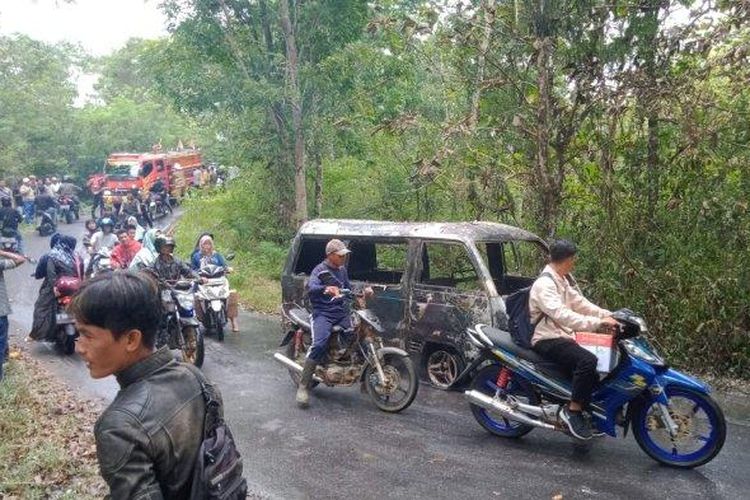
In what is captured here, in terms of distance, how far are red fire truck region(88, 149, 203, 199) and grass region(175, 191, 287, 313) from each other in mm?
5820

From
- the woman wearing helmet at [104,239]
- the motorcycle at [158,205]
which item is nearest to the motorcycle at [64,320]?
the woman wearing helmet at [104,239]

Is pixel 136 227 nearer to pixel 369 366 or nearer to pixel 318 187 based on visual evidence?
pixel 318 187

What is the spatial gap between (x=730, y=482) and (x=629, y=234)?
4077mm

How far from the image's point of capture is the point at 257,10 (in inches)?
578

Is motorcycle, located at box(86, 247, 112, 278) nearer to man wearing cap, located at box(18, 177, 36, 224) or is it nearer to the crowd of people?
the crowd of people

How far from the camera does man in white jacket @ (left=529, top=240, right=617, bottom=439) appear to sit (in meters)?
5.14

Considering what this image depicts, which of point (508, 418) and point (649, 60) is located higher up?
point (649, 60)

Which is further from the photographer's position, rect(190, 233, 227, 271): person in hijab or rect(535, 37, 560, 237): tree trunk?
rect(190, 233, 227, 271): person in hijab

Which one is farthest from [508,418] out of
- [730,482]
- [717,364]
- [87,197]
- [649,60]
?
[87,197]

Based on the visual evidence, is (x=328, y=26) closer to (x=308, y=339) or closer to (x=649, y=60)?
(x=649, y=60)

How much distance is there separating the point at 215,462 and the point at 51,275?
325 inches

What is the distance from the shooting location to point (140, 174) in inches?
1055

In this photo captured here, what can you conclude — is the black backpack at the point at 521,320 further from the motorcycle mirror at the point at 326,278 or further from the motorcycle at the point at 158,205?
the motorcycle at the point at 158,205

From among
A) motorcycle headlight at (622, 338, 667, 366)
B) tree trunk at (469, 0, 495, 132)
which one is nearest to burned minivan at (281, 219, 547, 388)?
motorcycle headlight at (622, 338, 667, 366)
